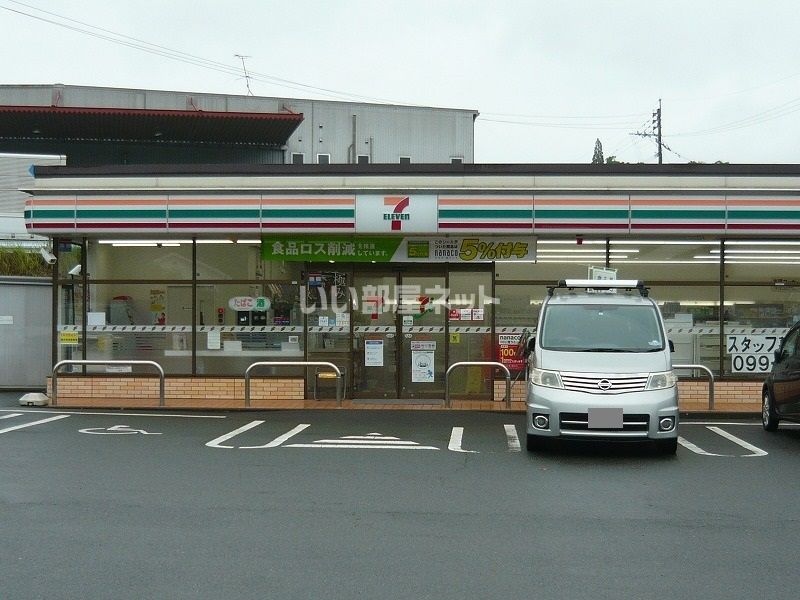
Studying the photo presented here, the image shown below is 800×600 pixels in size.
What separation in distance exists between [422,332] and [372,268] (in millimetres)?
1543

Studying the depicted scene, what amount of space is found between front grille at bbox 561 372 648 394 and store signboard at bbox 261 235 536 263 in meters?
6.32

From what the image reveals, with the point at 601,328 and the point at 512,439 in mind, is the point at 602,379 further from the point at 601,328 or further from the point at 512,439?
the point at 512,439

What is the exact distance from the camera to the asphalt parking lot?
5.67 m

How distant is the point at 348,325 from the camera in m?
16.8

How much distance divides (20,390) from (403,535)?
45.8 feet

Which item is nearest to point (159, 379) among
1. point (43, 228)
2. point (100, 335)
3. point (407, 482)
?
point (100, 335)

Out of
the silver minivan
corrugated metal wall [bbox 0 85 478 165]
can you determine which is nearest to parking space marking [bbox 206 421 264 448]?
the silver minivan

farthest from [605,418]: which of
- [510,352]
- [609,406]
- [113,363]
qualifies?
[113,363]

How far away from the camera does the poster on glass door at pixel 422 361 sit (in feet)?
55.2

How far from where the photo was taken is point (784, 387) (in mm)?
12461

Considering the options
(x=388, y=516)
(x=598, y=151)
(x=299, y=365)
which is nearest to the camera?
(x=388, y=516)

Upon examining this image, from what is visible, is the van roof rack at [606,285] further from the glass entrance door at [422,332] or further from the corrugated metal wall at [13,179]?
the corrugated metal wall at [13,179]

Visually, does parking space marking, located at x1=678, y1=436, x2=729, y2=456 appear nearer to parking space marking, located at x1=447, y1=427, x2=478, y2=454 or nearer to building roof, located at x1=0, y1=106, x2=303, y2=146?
parking space marking, located at x1=447, y1=427, x2=478, y2=454

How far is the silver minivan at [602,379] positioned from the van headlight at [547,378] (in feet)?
0.04
